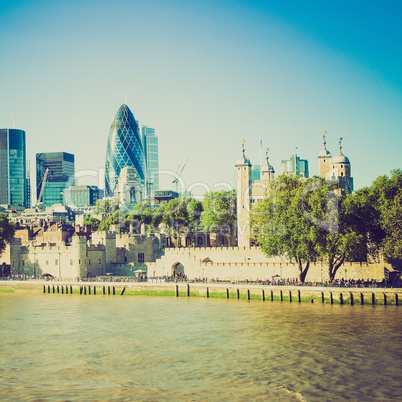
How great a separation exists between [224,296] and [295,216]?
37.4ft

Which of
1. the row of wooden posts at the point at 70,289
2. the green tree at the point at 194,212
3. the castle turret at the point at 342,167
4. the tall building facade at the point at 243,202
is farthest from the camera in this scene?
the green tree at the point at 194,212

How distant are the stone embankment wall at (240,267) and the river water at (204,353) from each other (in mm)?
10294

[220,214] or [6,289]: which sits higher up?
[220,214]

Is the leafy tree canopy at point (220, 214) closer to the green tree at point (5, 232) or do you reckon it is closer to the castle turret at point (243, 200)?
the castle turret at point (243, 200)

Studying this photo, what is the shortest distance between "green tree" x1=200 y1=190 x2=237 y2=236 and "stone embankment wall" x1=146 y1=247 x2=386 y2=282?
1853 centimetres

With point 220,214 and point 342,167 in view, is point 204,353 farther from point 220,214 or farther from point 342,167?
point 220,214

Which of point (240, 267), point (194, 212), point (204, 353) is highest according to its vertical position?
point (194, 212)

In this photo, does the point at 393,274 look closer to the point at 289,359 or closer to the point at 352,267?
the point at 352,267

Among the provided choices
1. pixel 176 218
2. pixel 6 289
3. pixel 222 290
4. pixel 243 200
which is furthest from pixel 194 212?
pixel 222 290

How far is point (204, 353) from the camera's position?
1462 inches

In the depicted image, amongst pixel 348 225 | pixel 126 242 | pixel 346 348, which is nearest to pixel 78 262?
pixel 126 242

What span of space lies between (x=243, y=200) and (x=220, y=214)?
12.8m

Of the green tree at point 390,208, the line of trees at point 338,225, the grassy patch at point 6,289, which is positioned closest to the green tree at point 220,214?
the line of trees at point 338,225

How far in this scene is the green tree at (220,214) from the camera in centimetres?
9669
